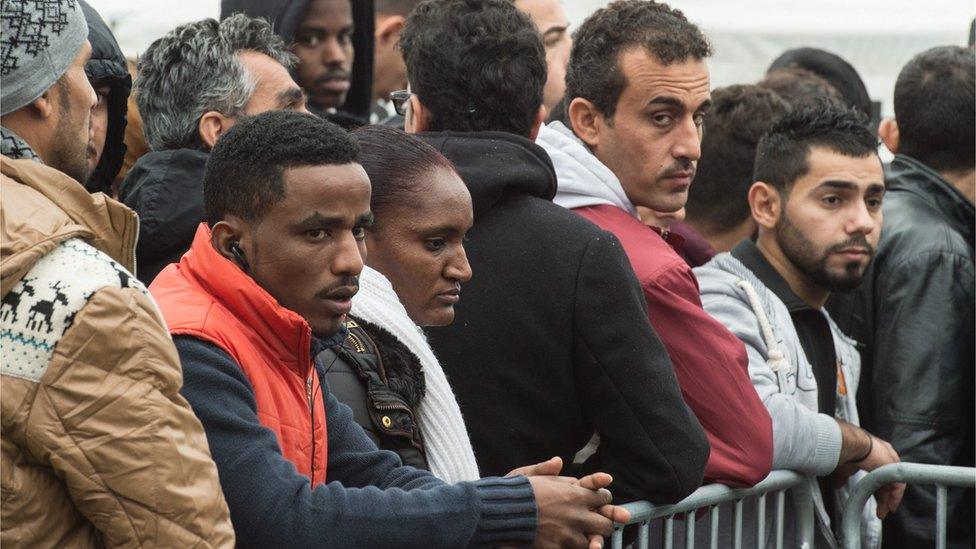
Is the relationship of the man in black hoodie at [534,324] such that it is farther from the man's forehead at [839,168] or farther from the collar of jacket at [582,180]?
the man's forehead at [839,168]

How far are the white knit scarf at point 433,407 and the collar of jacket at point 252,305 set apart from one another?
0.40 meters

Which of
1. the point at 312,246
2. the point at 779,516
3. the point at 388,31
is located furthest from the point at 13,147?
the point at 388,31

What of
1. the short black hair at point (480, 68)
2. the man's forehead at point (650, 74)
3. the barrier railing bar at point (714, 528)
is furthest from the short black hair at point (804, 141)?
the short black hair at point (480, 68)

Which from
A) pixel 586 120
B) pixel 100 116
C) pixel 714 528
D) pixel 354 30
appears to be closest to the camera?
pixel 100 116

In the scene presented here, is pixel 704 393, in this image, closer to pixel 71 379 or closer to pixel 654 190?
pixel 654 190

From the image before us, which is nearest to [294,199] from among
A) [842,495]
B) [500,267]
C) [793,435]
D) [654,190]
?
[500,267]

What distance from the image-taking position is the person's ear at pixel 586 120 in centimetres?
431

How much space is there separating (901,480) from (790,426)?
439mm

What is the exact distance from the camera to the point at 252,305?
2.66 metres

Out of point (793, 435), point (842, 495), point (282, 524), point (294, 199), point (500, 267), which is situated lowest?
point (842, 495)

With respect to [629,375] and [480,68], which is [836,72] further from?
[629,375]

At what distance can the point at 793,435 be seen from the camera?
4207 mm

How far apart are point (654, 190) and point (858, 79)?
11.8ft

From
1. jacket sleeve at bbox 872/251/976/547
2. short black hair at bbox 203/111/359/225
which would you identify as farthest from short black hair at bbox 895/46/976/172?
short black hair at bbox 203/111/359/225
